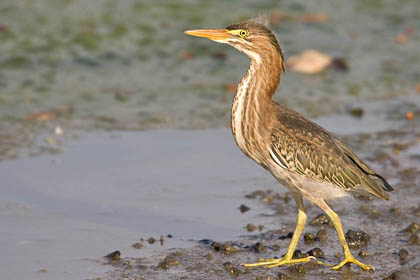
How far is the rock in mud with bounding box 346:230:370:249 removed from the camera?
7188 mm

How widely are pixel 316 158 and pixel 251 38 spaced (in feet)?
3.75

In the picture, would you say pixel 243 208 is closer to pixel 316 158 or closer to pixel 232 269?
pixel 316 158

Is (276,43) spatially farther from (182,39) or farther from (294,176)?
(182,39)

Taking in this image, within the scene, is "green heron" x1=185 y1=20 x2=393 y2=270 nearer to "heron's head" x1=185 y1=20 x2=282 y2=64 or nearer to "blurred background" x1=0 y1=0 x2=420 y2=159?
"heron's head" x1=185 y1=20 x2=282 y2=64

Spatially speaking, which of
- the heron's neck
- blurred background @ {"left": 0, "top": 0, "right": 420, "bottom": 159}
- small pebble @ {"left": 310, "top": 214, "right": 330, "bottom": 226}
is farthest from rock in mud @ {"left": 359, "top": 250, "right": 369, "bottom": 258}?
blurred background @ {"left": 0, "top": 0, "right": 420, "bottom": 159}

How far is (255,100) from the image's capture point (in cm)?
700

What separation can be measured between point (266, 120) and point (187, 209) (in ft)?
4.71

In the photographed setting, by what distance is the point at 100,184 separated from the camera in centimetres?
849

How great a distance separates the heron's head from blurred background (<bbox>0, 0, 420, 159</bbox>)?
120 inches

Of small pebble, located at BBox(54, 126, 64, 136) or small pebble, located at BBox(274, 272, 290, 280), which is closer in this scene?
small pebble, located at BBox(274, 272, 290, 280)

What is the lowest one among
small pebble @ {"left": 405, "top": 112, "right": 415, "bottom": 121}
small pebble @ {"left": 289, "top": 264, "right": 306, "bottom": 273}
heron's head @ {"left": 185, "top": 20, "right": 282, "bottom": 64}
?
small pebble @ {"left": 289, "top": 264, "right": 306, "bottom": 273}

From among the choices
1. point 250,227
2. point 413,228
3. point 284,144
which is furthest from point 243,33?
point 413,228

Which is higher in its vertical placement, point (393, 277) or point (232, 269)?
point (232, 269)

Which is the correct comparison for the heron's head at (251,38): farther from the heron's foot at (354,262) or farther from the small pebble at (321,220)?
the heron's foot at (354,262)
